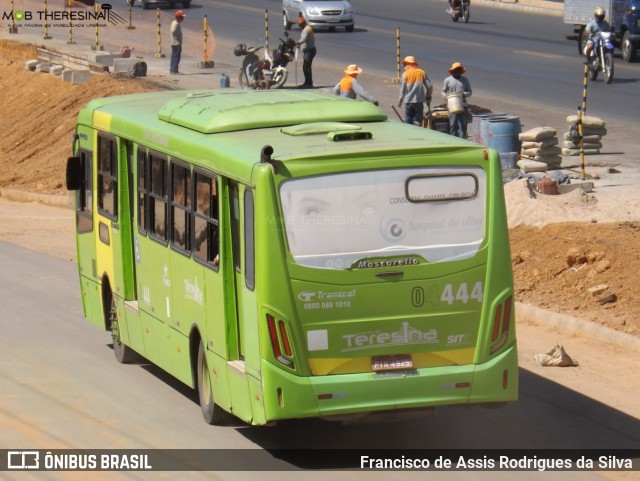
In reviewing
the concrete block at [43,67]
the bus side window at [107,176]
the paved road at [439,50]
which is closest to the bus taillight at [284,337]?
the bus side window at [107,176]

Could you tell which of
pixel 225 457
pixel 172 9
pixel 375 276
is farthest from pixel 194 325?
pixel 172 9

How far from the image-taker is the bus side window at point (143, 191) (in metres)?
13.9

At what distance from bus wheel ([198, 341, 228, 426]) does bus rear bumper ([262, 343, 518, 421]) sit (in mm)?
1671

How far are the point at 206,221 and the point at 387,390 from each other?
2316 millimetres

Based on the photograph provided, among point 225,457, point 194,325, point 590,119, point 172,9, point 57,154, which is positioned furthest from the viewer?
point 172,9

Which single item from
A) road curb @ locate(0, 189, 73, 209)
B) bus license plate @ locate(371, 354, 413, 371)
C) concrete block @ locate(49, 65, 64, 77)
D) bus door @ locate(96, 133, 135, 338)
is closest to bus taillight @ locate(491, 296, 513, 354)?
bus license plate @ locate(371, 354, 413, 371)

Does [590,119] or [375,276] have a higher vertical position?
[375,276]

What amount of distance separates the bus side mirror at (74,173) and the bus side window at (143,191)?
196cm

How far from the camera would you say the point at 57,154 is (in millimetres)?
37375

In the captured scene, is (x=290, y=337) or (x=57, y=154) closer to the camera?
(x=290, y=337)

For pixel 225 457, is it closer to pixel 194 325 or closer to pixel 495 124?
pixel 194 325

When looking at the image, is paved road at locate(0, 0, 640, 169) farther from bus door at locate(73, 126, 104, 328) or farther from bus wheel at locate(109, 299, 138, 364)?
bus wheel at locate(109, 299, 138, 364)

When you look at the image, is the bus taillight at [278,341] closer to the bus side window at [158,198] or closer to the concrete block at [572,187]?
the bus side window at [158,198]

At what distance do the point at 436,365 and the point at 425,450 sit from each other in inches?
39.1
